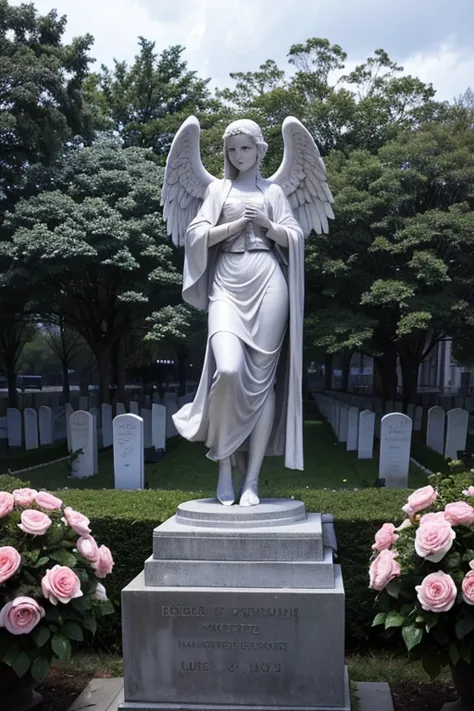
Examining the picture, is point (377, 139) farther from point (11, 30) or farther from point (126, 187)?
point (11, 30)

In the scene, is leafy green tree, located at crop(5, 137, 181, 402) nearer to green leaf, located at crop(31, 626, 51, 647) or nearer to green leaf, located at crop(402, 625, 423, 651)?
green leaf, located at crop(31, 626, 51, 647)

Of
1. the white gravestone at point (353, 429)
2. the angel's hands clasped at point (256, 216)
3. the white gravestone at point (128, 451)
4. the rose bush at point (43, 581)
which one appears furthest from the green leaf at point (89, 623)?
the white gravestone at point (353, 429)

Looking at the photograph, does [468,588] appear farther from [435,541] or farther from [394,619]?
[394,619]

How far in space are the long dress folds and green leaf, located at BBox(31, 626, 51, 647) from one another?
5.06ft

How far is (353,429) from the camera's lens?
1772 cm

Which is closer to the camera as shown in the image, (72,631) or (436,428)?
(72,631)

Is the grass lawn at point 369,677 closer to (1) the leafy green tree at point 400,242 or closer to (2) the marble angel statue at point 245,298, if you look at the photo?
(2) the marble angel statue at point 245,298

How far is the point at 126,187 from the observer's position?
18250mm

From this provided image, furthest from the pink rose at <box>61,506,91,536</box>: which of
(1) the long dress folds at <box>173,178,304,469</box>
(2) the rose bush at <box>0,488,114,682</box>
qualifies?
(1) the long dress folds at <box>173,178,304,469</box>

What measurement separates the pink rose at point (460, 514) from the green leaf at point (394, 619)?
63cm

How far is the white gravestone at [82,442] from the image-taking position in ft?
45.4

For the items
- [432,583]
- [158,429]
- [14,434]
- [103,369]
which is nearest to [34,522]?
[432,583]

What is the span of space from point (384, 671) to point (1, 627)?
2.93 metres

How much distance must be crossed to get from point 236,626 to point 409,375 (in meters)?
19.1
